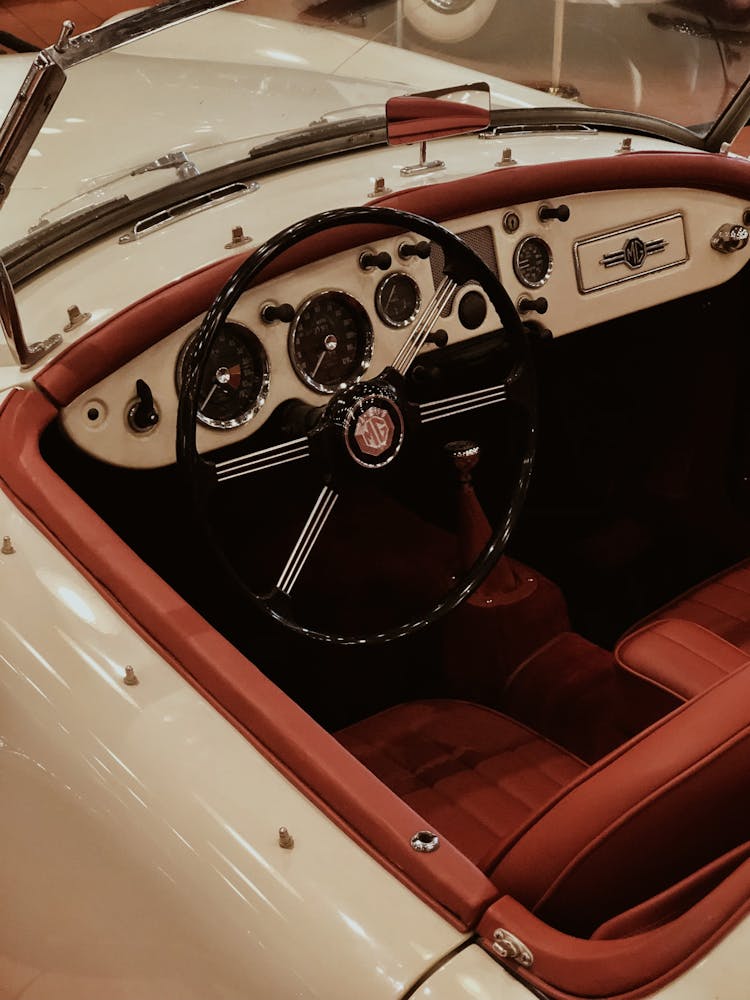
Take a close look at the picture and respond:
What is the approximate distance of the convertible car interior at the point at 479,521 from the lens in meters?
0.96

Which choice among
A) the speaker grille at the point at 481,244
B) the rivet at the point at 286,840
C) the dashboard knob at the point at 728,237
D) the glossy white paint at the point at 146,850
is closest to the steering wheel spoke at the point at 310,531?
the glossy white paint at the point at 146,850

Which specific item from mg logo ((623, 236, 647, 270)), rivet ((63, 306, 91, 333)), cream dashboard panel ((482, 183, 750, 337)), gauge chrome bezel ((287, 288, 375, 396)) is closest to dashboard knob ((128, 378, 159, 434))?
rivet ((63, 306, 91, 333))

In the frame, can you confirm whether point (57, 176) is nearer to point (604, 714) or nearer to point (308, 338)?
point (308, 338)

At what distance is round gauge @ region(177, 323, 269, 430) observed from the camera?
1.66 metres

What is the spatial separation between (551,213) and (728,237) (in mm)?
487

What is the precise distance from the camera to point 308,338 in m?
1.75

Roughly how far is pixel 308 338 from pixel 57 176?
2.22ft

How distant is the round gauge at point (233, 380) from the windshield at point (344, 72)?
486 mm

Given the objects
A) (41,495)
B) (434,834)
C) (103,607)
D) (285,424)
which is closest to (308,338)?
(285,424)

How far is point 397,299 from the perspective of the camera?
1.86 metres

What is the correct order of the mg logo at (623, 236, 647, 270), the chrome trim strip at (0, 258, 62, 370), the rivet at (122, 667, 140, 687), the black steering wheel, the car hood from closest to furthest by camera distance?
the rivet at (122, 667, 140, 687)
the black steering wheel
the chrome trim strip at (0, 258, 62, 370)
the car hood
the mg logo at (623, 236, 647, 270)

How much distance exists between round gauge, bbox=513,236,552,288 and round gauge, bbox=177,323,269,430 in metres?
0.60

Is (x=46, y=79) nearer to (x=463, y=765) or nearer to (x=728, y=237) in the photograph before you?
Answer: (x=463, y=765)

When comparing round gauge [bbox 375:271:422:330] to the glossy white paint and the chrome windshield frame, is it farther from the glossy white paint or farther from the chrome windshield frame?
the glossy white paint
